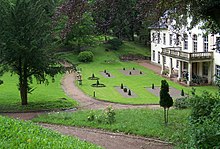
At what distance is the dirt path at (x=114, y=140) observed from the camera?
14.1 m

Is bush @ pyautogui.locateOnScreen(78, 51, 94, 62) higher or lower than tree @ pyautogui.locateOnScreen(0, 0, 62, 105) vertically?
lower

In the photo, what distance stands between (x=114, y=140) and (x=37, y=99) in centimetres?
1458

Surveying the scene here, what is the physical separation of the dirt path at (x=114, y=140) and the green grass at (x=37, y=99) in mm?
7088

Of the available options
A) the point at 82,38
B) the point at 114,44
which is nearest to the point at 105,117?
the point at 82,38

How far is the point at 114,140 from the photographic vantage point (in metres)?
15.0

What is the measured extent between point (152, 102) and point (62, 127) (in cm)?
1124

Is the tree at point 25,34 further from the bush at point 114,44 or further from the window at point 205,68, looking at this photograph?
the bush at point 114,44

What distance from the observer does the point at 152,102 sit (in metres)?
27.2

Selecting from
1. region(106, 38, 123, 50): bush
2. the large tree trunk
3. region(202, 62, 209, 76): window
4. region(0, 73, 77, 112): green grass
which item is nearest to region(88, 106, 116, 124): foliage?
region(0, 73, 77, 112): green grass

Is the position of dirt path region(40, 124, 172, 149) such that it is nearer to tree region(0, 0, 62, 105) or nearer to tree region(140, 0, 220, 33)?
tree region(140, 0, 220, 33)

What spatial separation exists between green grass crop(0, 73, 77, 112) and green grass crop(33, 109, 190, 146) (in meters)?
3.65

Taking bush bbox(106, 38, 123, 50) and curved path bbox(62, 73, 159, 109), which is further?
bush bbox(106, 38, 123, 50)

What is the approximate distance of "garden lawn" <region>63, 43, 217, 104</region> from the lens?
29.4m

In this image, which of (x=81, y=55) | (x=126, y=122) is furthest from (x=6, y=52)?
(x=81, y=55)
